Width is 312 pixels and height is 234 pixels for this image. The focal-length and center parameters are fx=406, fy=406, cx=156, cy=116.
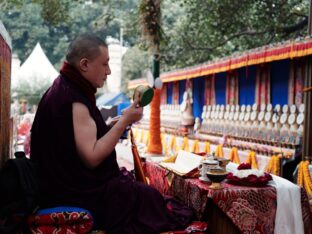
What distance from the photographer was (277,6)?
35.7 feet

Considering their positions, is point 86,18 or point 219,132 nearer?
point 219,132

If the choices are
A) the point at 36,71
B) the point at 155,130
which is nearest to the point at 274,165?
the point at 155,130

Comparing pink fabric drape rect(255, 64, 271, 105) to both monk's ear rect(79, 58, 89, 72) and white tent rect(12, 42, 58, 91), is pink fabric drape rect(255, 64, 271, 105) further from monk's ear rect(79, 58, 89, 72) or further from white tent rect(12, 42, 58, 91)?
white tent rect(12, 42, 58, 91)

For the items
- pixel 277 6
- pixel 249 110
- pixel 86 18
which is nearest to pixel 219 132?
pixel 249 110

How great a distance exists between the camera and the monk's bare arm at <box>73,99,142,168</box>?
205 centimetres

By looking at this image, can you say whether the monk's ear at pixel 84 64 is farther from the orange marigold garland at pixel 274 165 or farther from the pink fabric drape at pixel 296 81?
the pink fabric drape at pixel 296 81

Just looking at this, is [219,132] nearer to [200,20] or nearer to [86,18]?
[200,20]

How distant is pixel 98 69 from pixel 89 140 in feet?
1.34

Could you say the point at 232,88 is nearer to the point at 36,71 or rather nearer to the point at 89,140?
the point at 89,140

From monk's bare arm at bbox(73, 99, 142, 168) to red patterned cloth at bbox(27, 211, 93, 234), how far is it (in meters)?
0.26

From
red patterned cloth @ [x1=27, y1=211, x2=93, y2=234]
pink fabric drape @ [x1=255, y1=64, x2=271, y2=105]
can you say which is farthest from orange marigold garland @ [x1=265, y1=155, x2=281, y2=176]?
red patterned cloth @ [x1=27, y1=211, x2=93, y2=234]

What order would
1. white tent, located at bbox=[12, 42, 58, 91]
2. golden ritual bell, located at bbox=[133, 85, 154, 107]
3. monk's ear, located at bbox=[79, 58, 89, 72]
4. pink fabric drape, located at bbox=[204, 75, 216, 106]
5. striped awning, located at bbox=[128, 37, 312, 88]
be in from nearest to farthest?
monk's ear, located at bbox=[79, 58, 89, 72]
golden ritual bell, located at bbox=[133, 85, 154, 107]
striped awning, located at bbox=[128, 37, 312, 88]
pink fabric drape, located at bbox=[204, 75, 216, 106]
white tent, located at bbox=[12, 42, 58, 91]

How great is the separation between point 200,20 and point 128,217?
11133 mm

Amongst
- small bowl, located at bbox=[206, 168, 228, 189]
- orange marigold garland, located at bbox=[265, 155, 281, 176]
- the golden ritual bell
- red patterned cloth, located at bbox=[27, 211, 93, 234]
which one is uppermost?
the golden ritual bell
